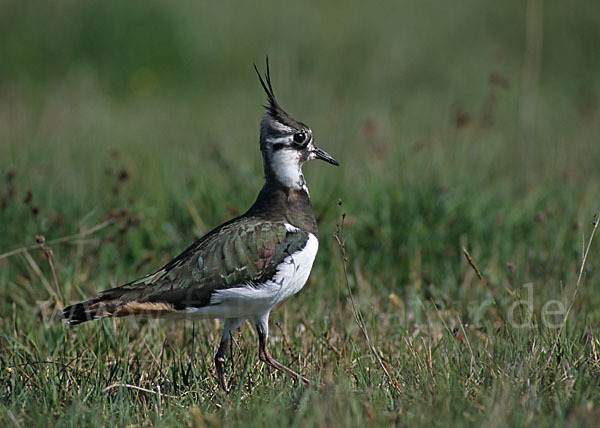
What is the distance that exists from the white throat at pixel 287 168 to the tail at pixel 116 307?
990mm

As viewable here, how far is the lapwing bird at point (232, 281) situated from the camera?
3.84 metres

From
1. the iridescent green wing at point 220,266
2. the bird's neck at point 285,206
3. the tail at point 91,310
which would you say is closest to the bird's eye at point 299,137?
the bird's neck at point 285,206

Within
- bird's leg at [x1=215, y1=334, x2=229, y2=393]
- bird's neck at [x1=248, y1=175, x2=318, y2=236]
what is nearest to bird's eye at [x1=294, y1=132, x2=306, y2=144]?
bird's neck at [x1=248, y1=175, x2=318, y2=236]

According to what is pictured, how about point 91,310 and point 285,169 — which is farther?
point 285,169

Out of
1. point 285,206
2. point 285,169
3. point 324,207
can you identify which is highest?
point 285,169

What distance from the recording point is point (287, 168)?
14.1ft

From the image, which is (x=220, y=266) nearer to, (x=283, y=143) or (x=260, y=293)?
(x=260, y=293)

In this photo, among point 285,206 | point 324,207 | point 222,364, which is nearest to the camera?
point 222,364

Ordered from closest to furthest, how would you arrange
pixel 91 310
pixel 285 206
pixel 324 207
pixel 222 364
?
pixel 91 310, pixel 222 364, pixel 285 206, pixel 324 207

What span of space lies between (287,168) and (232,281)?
0.79 meters

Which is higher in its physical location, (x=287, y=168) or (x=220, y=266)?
(x=287, y=168)

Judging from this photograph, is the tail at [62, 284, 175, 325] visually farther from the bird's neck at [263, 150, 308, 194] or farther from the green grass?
the bird's neck at [263, 150, 308, 194]

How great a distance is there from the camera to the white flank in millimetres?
3854

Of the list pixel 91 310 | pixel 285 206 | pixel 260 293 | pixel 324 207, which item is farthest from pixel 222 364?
pixel 324 207
